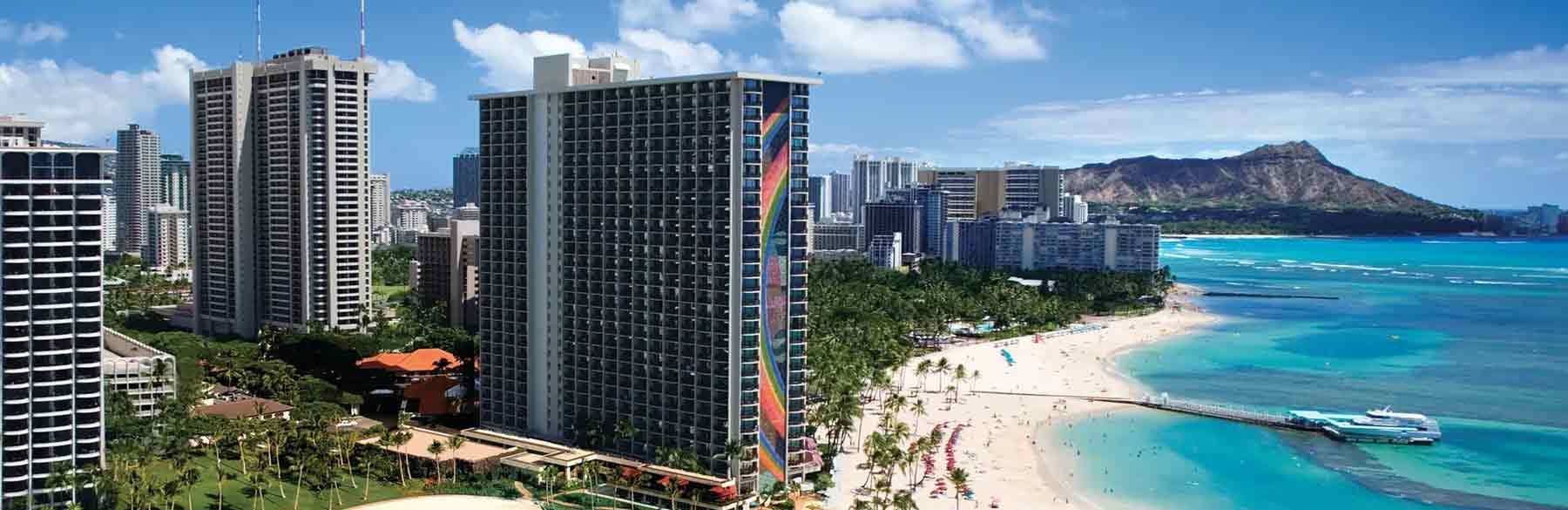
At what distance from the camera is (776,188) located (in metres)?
61.8

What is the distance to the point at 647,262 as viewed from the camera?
65.5 m

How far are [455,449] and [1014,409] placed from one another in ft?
154

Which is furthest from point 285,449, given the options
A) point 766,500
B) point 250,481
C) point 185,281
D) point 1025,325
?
point 185,281

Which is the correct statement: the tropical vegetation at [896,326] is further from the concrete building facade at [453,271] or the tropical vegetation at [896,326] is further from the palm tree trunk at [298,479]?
the concrete building facade at [453,271]

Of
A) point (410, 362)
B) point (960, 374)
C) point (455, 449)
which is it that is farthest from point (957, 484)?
point (410, 362)

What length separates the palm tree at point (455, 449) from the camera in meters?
65.8

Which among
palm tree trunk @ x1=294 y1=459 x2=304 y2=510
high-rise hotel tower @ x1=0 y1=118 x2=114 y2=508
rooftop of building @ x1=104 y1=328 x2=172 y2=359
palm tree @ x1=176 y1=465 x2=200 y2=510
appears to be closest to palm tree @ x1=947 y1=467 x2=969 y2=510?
palm tree trunk @ x1=294 y1=459 x2=304 y2=510

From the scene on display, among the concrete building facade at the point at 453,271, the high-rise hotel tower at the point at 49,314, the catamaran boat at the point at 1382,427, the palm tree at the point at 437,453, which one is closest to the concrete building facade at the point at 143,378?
the high-rise hotel tower at the point at 49,314

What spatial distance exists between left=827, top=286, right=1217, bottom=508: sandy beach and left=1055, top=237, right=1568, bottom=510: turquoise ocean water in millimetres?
2787

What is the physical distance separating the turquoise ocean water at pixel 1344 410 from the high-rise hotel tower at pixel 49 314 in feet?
170

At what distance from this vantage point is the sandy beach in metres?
71.2

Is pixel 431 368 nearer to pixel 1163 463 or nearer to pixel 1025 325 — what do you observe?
pixel 1163 463

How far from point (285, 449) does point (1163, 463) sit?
5304cm

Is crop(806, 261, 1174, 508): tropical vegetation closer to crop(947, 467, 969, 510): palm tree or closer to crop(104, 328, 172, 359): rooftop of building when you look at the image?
crop(947, 467, 969, 510): palm tree
